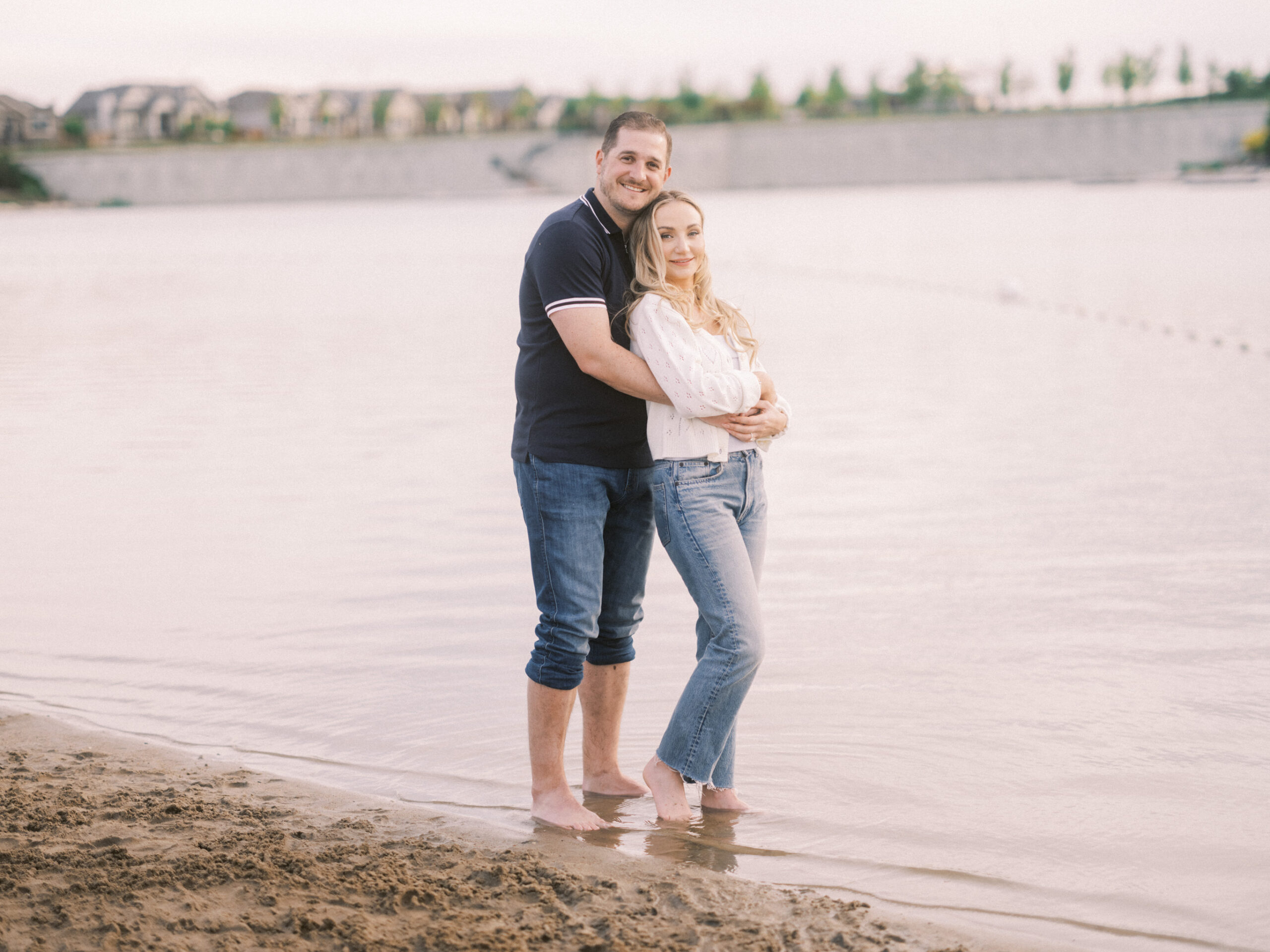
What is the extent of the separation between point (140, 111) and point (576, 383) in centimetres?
12135


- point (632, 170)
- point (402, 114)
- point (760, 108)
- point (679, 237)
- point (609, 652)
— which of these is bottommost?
point (609, 652)

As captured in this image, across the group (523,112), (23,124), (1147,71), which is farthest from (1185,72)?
(23,124)

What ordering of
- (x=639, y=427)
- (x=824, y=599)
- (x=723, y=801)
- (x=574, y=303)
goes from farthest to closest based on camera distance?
(x=824, y=599) < (x=723, y=801) < (x=639, y=427) < (x=574, y=303)

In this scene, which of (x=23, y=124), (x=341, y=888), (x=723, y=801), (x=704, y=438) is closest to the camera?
(x=341, y=888)

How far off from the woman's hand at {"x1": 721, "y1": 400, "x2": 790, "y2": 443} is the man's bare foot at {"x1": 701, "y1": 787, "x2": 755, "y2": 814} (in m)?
1.03

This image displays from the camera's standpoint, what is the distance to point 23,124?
338 ft

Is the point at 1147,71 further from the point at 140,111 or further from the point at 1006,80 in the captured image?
the point at 140,111

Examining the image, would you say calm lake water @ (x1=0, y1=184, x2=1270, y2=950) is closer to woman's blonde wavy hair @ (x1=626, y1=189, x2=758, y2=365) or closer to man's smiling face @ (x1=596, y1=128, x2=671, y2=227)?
woman's blonde wavy hair @ (x1=626, y1=189, x2=758, y2=365)

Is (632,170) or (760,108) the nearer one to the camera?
(632,170)

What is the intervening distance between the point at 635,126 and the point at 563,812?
6.12ft

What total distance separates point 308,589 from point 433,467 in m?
2.59

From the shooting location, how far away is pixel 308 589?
246 inches

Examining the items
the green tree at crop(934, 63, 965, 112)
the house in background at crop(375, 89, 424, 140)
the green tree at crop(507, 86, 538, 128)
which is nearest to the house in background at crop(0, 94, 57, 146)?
the house in background at crop(375, 89, 424, 140)

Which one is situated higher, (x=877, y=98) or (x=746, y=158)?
(x=877, y=98)
